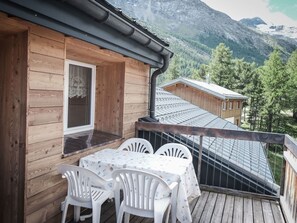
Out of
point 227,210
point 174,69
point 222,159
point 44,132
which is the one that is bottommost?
point 227,210

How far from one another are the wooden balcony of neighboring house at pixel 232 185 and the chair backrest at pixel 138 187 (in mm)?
765

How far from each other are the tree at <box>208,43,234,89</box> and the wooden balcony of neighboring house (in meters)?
26.1

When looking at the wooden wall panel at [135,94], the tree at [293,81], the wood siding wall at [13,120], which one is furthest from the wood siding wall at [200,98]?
the wood siding wall at [13,120]

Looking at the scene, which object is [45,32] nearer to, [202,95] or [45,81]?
[45,81]

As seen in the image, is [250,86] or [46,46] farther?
[250,86]

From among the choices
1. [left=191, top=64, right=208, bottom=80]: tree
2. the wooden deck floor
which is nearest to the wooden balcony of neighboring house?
the wooden deck floor

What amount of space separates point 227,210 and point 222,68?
27.7 m

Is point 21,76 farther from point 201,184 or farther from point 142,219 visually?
point 201,184

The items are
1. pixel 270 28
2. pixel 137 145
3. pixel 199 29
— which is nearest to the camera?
pixel 137 145

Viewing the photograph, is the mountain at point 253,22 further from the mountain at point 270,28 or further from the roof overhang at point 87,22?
the roof overhang at point 87,22

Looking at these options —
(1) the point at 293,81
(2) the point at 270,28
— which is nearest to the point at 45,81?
(1) the point at 293,81

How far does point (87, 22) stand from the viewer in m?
2.48

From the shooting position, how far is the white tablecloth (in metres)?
2.72

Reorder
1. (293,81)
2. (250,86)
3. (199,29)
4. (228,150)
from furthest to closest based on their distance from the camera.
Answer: (199,29), (250,86), (293,81), (228,150)
